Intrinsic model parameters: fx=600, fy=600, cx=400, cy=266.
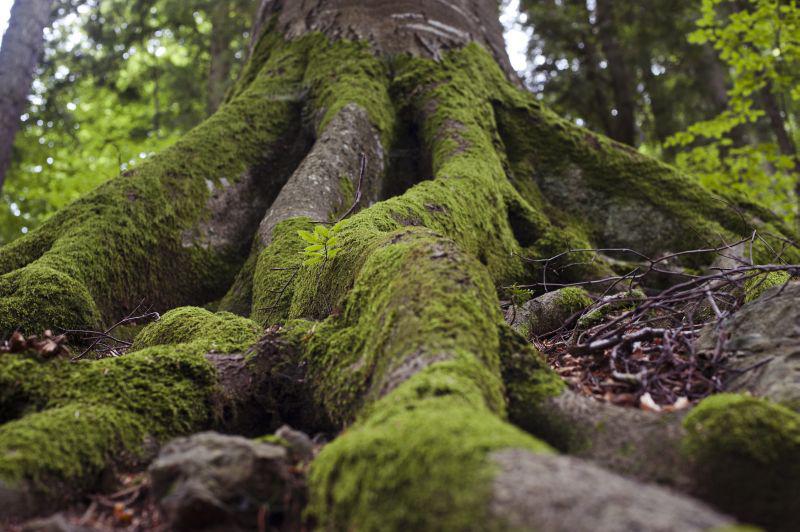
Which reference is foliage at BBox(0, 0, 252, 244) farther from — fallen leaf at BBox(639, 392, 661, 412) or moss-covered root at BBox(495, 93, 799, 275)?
fallen leaf at BBox(639, 392, 661, 412)

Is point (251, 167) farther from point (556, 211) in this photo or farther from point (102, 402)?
point (102, 402)

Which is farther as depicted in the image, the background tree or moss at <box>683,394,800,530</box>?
the background tree

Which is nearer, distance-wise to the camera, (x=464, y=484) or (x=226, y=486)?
(x=464, y=484)

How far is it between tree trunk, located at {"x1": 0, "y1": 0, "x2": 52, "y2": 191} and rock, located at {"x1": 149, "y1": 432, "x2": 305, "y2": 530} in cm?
676

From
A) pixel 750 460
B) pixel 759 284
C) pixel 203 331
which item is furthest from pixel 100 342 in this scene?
pixel 759 284

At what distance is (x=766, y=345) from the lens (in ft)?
7.60

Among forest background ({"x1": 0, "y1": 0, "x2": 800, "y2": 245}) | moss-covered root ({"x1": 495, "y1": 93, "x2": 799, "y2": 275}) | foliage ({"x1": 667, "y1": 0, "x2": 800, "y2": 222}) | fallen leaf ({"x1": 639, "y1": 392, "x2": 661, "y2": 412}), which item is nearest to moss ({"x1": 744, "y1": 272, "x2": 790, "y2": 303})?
fallen leaf ({"x1": 639, "y1": 392, "x2": 661, "y2": 412})

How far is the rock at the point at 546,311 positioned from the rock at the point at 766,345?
120cm

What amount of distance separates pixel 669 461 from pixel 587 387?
32.2 inches

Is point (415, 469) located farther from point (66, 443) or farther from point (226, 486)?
point (66, 443)

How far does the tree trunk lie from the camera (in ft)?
22.8

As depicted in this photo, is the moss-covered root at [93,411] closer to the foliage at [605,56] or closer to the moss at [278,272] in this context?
the moss at [278,272]

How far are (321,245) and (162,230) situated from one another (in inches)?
77.0

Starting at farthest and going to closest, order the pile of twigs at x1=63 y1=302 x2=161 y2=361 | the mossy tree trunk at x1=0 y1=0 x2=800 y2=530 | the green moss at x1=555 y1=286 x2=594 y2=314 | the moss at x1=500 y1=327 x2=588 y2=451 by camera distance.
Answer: the green moss at x1=555 y1=286 x2=594 y2=314, the pile of twigs at x1=63 y1=302 x2=161 y2=361, the moss at x1=500 y1=327 x2=588 y2=451, the mossy tree trunk at x1=0 y1=0 x2=800 y2=530
